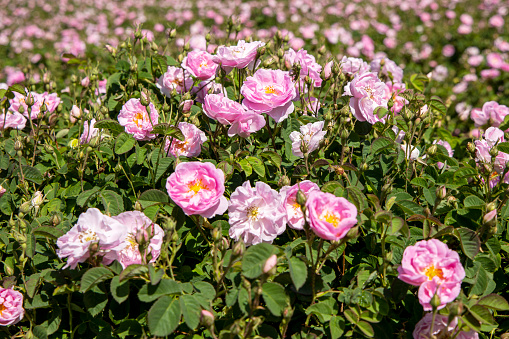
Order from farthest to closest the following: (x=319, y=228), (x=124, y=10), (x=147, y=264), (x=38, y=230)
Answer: (x=124, y=10)
(x=38, y=230)
(x=147, y=264)
(x=319, y=228)

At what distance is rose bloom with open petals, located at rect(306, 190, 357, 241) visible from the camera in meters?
1.34

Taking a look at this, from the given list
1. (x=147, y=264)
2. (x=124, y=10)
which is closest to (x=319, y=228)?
(x=147, y=264)

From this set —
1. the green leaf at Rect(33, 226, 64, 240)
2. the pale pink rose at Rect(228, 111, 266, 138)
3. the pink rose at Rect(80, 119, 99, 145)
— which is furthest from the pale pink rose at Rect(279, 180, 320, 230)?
the pink rose at Rect(80, 119, 99, 145)

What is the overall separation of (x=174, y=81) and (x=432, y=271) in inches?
61.2

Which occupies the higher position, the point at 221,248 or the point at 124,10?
the point at 221,248

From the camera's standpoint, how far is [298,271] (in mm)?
1382

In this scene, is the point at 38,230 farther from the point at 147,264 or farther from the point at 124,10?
the point at 124,10

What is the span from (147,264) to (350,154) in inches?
44.2

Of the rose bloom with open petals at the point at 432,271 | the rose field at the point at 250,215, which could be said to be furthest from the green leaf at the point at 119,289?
the rose bloom with open petals at the point at 432,271

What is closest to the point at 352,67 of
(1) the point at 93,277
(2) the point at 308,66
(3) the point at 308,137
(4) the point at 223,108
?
(2) the point at 308,66

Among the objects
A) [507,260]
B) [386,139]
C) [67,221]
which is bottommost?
[507,260]

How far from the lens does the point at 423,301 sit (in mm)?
1345

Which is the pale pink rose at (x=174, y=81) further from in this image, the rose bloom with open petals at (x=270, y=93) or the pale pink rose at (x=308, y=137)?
the pale pink rose at (x=308, y=137)

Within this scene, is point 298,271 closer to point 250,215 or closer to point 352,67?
point 250,215
